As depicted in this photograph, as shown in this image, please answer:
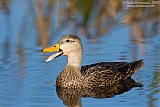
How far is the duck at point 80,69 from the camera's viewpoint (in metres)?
10.3

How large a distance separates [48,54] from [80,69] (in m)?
1.04

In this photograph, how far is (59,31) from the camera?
40.7ft

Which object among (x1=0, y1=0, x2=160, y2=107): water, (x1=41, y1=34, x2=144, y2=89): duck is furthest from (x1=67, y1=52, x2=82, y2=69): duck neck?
(x1=0, y1=0, x2=160, y2=107): water

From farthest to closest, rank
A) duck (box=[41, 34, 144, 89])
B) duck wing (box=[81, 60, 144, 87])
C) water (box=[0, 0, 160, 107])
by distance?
duck wing (box=[81, 60, 144, 87]) → duck (box=[41, 34, 144, 89]) → water (box=[0, 0, 160, 107])

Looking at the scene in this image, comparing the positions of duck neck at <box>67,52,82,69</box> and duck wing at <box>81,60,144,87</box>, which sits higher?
duck neck at <box>67,52,82,69</box>

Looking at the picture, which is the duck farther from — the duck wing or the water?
the water

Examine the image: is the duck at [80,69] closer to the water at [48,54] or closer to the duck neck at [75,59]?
the duck neck at [75,59]

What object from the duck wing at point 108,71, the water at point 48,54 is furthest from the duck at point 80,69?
the water at point 48,54

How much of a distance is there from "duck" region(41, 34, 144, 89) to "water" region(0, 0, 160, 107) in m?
0.22

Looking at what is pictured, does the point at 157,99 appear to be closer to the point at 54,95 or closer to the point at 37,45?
the point at 54,95

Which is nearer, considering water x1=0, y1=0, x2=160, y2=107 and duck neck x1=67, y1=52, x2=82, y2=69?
water x1=0, y1=0, x2=160, y2=107

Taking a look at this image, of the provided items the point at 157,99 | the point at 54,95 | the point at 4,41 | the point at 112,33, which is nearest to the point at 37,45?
the point at 4,41

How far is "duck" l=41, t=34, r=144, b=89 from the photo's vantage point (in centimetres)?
1033

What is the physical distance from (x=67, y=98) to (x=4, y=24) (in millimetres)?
3418
